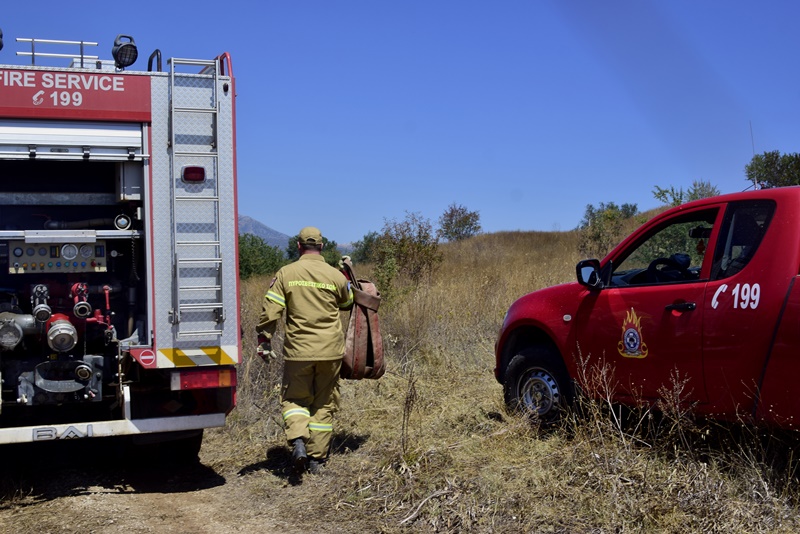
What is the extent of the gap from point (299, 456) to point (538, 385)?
1.97 m

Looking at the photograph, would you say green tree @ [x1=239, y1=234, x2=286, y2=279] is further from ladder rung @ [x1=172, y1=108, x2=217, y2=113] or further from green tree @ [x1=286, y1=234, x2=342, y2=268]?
ladder rung @ [x1=172, y1=108, x2=217, y2=113]

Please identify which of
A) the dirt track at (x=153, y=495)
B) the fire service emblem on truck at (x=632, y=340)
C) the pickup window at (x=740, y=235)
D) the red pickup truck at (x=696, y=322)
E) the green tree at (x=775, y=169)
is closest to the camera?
the red pickup truck at (x=696, y=322)

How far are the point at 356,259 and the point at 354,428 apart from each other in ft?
62.6

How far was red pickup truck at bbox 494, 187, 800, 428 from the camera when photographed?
4.86 m

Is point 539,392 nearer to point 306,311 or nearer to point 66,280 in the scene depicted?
point 306,311

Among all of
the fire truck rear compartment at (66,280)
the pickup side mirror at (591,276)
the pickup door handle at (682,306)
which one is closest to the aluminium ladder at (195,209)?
the fire truck rear compartment at (66,280)

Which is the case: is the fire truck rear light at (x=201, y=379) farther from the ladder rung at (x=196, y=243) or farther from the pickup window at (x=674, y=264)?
the pickup window at (x=674, y=264)

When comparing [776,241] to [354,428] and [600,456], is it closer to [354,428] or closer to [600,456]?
[600,456]

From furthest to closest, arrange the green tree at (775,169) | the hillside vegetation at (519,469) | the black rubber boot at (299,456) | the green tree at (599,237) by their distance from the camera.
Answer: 1. the green tree at (599,237)
2. the green tree at (775,169)
3. the black rubber boot at (299,456)
4. the hillside vegetation at (519,469)

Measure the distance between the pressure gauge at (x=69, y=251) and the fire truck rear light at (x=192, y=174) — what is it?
3.14 ft

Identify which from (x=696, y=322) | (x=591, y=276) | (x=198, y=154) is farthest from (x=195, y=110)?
(x=696, y=322)

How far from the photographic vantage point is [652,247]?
10.2 metres

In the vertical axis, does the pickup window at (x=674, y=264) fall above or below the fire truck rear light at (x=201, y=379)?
above

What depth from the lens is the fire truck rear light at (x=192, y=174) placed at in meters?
6.13
